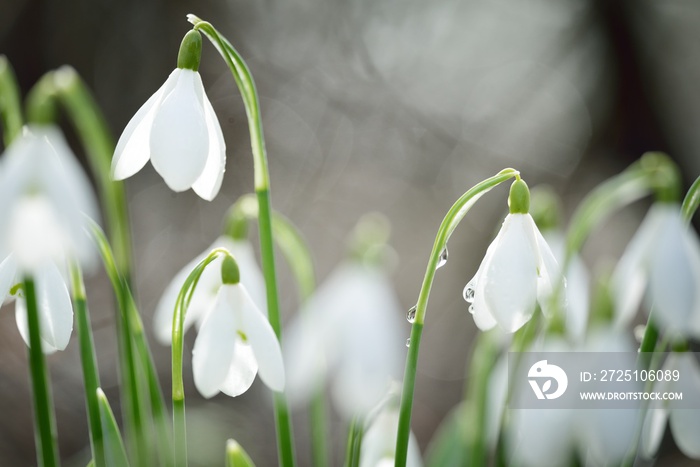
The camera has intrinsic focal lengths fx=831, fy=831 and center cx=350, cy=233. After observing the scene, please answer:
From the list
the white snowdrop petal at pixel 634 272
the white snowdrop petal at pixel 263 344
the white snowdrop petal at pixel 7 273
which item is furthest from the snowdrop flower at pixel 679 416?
the white snowdrop petal at pixel 7 273

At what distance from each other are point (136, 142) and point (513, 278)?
0.36 m

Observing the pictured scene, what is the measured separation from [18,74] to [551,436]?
3286mm

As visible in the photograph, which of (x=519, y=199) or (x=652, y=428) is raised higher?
(x=519, y=199)

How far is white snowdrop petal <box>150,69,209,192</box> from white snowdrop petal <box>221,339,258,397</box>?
171 mm

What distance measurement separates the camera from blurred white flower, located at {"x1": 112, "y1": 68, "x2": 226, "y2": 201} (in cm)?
72

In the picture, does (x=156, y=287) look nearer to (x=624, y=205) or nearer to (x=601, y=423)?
(x=624, y=205)

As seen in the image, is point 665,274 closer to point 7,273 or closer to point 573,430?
point 573,430

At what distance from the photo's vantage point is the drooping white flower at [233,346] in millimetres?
724

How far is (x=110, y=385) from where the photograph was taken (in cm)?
345

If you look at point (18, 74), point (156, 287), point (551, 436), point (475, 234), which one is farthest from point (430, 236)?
point (551, 436)

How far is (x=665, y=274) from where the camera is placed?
0.90m

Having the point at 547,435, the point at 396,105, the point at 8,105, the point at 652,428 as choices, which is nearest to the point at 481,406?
the point at 547,435

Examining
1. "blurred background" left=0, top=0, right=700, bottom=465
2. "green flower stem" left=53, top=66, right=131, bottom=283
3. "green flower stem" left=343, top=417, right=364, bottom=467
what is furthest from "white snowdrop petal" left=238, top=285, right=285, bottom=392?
"blurred background" left=0, top=0, right=700, bottom=465

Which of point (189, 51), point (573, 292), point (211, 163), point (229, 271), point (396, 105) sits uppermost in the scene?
point (396, 105)
